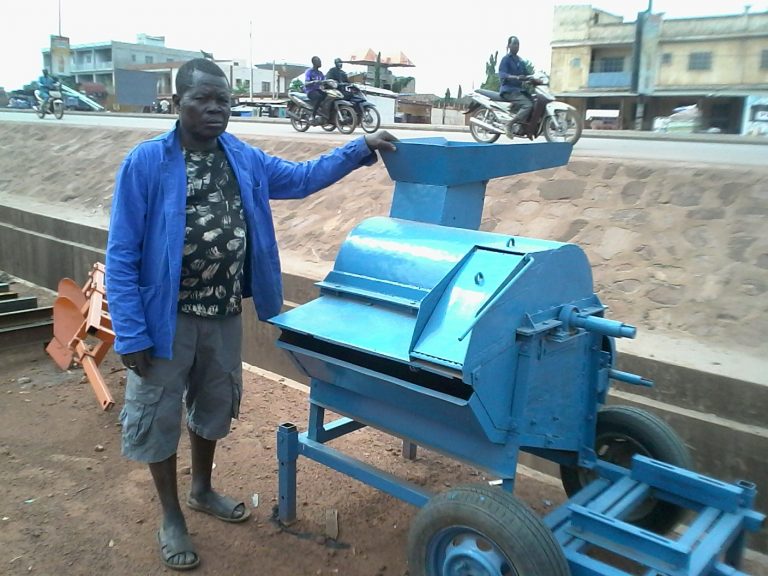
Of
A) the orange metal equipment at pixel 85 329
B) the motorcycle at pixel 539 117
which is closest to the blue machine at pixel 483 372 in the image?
the orange metal equipment at pixel 85 329

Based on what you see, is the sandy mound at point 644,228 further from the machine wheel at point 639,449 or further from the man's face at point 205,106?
the man's face at point 205,106

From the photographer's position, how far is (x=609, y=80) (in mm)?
32250

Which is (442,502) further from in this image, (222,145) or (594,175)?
(594,175)

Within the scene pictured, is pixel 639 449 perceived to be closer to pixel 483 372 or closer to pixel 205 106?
pixel 483 372

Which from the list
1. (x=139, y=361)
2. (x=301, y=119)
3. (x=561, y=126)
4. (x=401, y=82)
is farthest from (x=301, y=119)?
(x=401, y=82)

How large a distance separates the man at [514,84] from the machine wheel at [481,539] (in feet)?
22.7

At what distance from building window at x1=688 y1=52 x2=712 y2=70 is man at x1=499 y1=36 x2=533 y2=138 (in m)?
24.4

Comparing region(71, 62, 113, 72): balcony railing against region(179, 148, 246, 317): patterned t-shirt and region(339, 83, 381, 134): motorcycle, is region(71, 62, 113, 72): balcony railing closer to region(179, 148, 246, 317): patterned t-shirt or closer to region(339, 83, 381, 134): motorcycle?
region(339, 83, 381, 134): motorcycle

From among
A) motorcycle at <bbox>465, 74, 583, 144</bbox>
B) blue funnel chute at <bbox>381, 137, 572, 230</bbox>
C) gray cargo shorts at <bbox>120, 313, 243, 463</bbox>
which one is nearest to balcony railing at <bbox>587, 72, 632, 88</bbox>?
motorcycle at <bbox>465, 74, 583, 144</bbox>

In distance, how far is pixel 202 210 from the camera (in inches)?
99.7

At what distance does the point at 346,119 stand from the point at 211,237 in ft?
29.7

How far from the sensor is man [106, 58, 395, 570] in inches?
95.3

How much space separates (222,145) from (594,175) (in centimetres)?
341

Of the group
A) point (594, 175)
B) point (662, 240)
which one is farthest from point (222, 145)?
point (594, 175)
